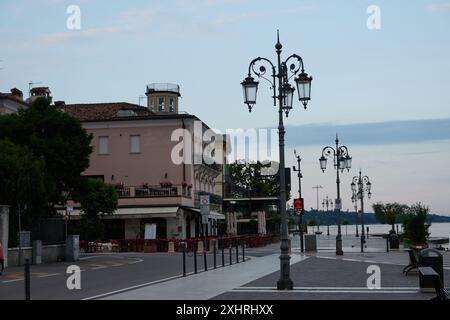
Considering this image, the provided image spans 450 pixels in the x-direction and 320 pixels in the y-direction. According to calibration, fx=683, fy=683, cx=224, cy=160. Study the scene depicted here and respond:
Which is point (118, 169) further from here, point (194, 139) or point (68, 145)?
point (68, 145)

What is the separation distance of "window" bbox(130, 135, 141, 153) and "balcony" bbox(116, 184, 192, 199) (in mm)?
4421

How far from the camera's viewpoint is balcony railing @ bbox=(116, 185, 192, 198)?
5628 centimetres

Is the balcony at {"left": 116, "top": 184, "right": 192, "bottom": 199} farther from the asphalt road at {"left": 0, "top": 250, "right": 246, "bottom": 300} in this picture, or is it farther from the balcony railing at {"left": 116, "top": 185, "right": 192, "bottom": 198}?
the asphalt road at {"left": 0, "top": 250, "right": 246, "bottom": 300}

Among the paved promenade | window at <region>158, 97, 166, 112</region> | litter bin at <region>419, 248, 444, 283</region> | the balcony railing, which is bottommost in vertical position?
the paved promenade

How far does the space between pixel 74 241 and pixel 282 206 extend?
→ 19.2 metres

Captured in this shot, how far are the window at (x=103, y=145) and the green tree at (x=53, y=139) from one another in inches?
912

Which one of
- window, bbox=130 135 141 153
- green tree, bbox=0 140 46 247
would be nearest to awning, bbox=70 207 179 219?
window, bbox=130 135 141 153

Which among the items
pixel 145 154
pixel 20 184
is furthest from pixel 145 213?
pixel 20 184

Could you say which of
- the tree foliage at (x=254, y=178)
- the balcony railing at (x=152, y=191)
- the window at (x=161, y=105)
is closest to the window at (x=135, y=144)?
the balcony railing at (x=152, y=191)

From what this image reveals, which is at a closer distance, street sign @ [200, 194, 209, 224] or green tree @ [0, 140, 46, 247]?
street sign @ [200, 194, 209, 224]
